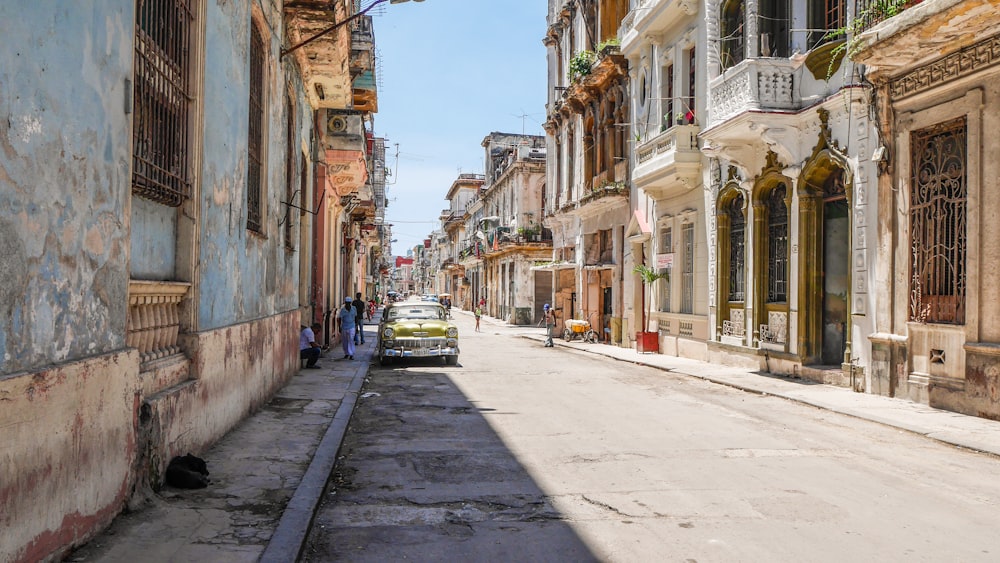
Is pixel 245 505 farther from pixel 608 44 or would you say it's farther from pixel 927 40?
pixel 608 44

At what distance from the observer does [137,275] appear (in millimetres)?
6086

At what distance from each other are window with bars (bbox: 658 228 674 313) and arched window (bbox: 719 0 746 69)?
5593 millimetres

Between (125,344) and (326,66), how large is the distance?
35.1 ft

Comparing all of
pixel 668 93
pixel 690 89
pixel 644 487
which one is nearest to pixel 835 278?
pixel 690 89

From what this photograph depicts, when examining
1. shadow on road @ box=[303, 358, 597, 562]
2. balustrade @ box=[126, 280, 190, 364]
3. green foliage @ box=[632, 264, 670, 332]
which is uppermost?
green foliage @ box=[632, 264, 670, 332]

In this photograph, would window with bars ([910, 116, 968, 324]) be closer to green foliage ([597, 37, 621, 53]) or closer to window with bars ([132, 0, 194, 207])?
window with bars ([132, 0, 194, 207])

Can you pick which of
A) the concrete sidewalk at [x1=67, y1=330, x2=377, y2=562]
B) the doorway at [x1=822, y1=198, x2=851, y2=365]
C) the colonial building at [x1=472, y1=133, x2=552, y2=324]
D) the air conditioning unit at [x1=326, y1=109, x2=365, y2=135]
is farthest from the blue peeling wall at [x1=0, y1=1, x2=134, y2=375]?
the colonial building at [x1=472, y1=133, x2=552, y2=324]

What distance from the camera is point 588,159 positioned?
30.7 metres

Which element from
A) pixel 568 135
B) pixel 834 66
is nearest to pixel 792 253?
pixel 834 66

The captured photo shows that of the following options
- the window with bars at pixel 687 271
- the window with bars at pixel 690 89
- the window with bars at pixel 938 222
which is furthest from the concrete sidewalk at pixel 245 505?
the window with bars at pixel 690 89

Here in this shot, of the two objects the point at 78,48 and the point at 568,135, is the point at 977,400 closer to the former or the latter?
the point at 78,48

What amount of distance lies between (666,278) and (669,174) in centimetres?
340

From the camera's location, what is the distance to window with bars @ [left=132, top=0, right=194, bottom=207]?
5.99 metres

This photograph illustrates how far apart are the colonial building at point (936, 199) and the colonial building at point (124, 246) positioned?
9.08 meters
